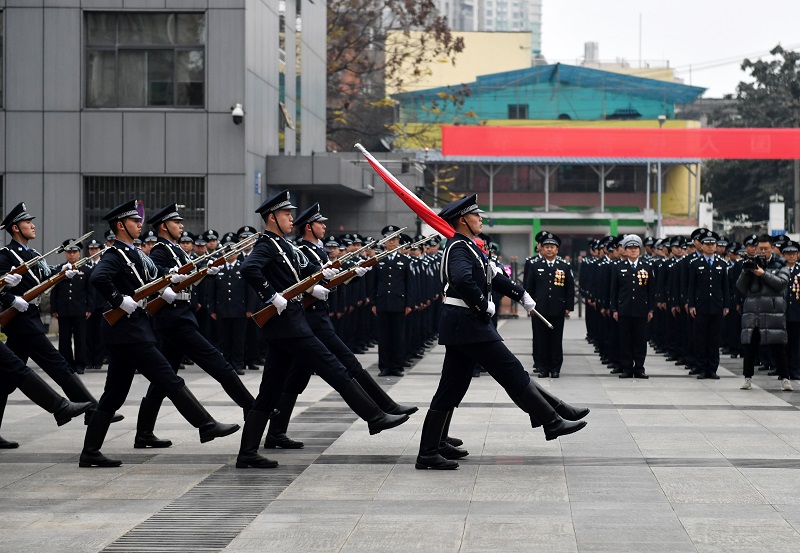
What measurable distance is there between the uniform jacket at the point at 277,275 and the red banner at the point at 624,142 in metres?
38.9

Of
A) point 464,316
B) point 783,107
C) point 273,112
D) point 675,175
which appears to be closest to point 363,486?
point 464,316

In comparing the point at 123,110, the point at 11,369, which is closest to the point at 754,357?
the point at 11,369

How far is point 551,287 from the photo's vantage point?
17719mm

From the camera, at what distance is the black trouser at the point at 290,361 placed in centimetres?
970

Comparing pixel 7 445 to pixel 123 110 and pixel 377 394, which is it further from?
pixel 123 110

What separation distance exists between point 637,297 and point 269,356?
856 cm

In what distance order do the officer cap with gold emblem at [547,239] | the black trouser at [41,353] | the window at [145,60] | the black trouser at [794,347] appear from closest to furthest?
the black trouser at [41,353] < the black trouser at [794,347] < the officer cap with gold emblem at [547,239] < the window at [145,60]

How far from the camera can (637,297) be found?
689 inches

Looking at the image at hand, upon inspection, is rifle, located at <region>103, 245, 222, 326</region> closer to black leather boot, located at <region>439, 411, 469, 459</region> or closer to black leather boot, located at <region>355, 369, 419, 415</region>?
black leather boot, located at <region>355, 369, 419, 415</region>

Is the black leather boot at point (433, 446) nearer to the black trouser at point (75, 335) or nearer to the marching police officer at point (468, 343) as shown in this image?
the marching police officer at point (468, 343)

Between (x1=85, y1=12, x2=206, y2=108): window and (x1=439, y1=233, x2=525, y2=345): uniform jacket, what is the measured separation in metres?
17.2

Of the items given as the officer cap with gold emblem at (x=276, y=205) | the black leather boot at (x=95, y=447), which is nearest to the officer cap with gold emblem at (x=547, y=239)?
the officer cap with gold emblem at (x=276, y=205)

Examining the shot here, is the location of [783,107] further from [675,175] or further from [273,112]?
[273,112]

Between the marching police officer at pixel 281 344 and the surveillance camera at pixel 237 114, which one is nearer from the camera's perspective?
the marching police officer at pixel 281 344
